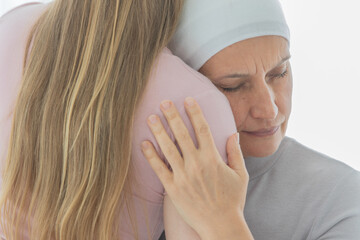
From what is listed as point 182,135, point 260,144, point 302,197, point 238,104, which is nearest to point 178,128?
point 182,135

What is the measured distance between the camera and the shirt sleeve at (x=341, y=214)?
50.7 inches

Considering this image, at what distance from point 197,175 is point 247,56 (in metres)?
0.32

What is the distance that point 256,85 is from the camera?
121cm

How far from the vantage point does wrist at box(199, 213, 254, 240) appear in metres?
1.06

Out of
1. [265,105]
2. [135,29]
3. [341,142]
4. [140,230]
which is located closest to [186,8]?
[135,29]

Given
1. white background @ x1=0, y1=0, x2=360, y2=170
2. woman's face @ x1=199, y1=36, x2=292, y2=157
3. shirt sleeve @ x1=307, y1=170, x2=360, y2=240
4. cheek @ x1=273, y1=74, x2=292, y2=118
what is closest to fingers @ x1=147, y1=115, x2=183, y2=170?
woman's face @ x1=199, y1=36, x2=292, y2=157

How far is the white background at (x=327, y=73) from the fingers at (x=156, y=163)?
58.2 inches

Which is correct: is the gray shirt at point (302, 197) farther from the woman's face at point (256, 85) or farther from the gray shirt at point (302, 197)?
the woman's face at point (256, 85)

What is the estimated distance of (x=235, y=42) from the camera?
118cm

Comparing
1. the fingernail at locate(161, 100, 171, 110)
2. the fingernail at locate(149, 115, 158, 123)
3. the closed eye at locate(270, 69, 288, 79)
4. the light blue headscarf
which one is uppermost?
the light blue headscarf

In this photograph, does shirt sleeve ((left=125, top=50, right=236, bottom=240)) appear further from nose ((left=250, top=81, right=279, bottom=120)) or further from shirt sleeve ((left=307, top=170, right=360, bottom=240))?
shirt sleeve ((left=307, top=170, right=360, bottom=240))

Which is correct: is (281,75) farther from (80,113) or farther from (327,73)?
(327,73)

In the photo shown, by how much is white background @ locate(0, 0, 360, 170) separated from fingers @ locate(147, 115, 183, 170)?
1471mm

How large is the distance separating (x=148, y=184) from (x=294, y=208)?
482 mm
